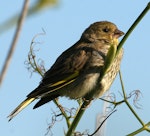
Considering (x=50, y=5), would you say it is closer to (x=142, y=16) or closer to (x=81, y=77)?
(x=142, y=16)

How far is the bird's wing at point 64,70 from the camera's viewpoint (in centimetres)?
422

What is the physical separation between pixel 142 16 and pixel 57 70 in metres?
2.65

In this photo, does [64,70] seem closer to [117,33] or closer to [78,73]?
[78,73]

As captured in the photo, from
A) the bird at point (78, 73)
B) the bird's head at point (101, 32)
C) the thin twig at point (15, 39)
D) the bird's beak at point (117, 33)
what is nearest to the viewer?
the thin twig at point (15, 39)

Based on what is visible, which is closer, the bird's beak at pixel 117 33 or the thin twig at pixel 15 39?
the thin twig at pixel 15 39

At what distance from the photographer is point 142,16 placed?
6.64 feet

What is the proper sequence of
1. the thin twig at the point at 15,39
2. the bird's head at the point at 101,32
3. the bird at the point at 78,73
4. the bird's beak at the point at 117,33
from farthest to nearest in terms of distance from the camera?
the bird's head at the point at 101,32, the bird's beak at the point at 117,33, the bird at the point at 78,73, the thin twig at the point at 15,39

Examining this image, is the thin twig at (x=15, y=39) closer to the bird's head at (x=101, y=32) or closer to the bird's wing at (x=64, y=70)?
the bird's wing at (x=64, y=70)

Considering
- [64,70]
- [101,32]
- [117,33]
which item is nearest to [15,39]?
[64,70]

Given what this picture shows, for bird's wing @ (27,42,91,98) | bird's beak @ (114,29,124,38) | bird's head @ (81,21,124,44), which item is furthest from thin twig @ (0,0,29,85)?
bird's head @ (81,21,124,44)

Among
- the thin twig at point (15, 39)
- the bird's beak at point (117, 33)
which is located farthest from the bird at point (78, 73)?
the thin twig at point (15, 39)

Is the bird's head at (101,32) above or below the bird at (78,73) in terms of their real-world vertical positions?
above

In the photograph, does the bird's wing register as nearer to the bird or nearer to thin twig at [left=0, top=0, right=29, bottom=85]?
the bird

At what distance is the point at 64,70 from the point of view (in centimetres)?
459
